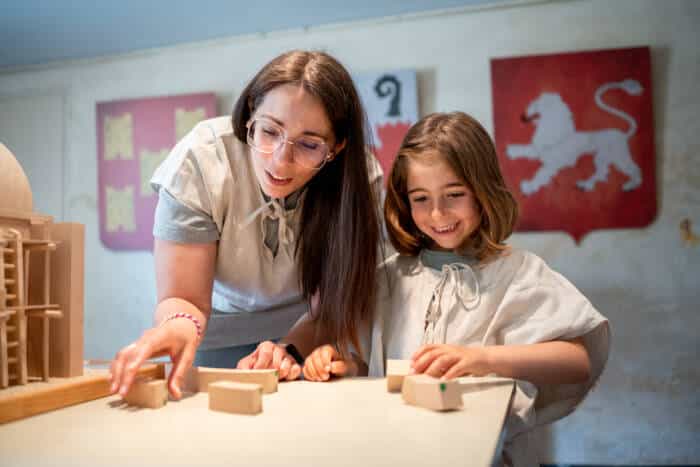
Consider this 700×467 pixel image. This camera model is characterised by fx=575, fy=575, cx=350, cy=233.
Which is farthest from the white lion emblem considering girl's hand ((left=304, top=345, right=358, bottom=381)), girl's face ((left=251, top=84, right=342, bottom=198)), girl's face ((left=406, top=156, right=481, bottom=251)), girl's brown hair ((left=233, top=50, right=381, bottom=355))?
girl's hand ((left=304, top=345, right=358, bottom=381))

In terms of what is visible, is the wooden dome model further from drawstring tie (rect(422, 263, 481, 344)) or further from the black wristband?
drawstring tie (rect(422, 263, 481, 344))

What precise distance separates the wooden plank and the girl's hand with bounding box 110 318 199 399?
0.03 meters

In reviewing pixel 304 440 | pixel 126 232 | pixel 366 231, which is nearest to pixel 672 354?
pixel 366 231

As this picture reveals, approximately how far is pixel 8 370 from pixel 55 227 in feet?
0.77

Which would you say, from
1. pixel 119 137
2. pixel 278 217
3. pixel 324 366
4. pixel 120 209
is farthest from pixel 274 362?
pixel 119 137

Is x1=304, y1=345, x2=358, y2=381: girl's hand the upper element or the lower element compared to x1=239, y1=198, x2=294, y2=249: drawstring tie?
lower

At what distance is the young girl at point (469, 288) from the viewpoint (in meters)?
1.17

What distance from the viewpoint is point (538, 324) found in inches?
47.8

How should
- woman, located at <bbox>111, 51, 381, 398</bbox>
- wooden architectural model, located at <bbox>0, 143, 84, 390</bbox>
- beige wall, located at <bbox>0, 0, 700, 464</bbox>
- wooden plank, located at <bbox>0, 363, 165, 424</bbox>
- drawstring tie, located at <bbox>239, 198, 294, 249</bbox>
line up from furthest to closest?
beige wall, located at <bbox>0, 0, 700, 464</bbox>
drawstring tie, located at <bbox>239, 198, 294, 249</bbox>
woman, located at <bbox>111, 51, 381, 398</bbox>
wooden architectural model, located at <bbox>0, 143, 84, 390</bbox>
wooden plank, located at <bbox>0, 363, 165, 424</bbox>

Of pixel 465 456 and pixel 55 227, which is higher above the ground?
pixel 55 227

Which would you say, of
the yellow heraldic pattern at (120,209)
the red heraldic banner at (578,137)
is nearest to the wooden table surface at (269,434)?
the red heraldic banner at (578,137)

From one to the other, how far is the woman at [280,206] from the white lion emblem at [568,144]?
155 centimetres

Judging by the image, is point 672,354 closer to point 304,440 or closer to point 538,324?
point 538,324

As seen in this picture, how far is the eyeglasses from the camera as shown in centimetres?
117
